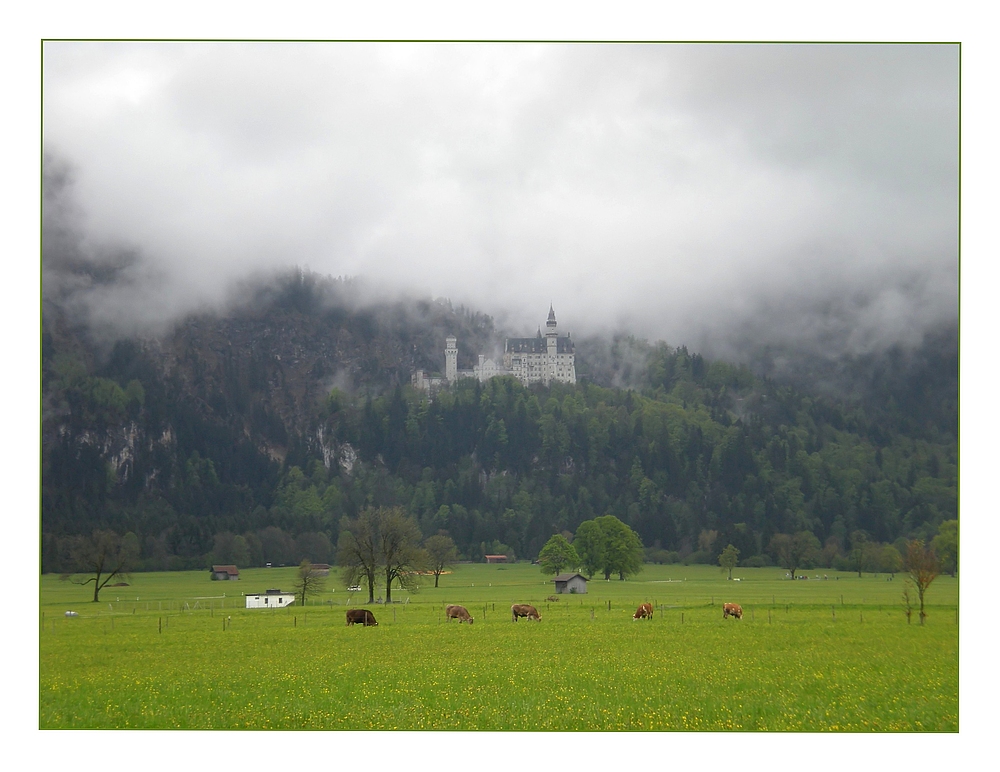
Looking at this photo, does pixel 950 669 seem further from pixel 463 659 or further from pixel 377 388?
pixel 377 388

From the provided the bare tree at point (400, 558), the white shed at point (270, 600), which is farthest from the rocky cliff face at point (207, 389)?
the bare tree at point (400, 558)

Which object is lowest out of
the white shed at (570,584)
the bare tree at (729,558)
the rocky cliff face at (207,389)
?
the bare tree at (729,558)

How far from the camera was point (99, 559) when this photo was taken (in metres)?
66.8

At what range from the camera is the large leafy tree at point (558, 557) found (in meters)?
94.5

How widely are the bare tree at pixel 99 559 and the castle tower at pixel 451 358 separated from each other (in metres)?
110

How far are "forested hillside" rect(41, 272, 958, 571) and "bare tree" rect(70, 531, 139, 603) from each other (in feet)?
9.38

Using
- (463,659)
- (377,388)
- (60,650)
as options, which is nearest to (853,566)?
(463,659)

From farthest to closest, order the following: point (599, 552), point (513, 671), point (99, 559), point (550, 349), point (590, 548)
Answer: point (550, 349) → point (590, 548) → point (599, 552) → point (99, 559) → point (513, 671)

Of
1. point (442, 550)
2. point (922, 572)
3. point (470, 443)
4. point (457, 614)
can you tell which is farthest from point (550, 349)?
point (922, 572)

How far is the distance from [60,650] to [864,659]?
29.2m

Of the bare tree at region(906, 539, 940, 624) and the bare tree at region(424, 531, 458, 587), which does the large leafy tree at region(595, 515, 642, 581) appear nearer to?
the bare tree at region(424, 531, 458, 587)

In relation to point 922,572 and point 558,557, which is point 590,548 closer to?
point 558,557

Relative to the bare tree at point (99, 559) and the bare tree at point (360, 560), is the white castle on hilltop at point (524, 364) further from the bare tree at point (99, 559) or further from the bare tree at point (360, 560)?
the bare tree at point (360, 560)

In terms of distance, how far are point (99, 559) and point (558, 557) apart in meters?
45.7
